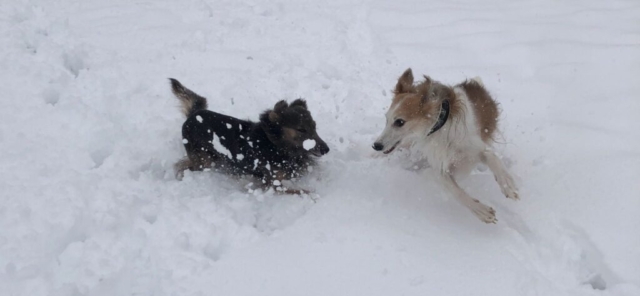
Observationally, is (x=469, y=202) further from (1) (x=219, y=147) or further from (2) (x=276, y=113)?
(1) (x=219, y=147)

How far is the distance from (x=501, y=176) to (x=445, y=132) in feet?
1.78

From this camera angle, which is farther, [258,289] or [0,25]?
[0,25]

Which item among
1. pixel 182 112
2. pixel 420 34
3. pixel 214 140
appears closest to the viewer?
pixel 214 140

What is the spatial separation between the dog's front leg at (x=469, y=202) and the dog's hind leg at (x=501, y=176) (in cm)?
23

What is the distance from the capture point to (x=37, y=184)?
152 inches

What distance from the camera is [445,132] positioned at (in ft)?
11.6

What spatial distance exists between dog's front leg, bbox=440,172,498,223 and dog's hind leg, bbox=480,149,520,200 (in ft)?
0.76

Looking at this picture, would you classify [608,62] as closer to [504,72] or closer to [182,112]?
[504,72]

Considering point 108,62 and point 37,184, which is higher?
point 108,62

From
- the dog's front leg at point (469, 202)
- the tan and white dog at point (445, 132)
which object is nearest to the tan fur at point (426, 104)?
the tan and white dog at point (445, 132)

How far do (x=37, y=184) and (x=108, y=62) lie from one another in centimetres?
223

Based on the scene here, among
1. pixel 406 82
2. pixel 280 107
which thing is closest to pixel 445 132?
pixel 406 82

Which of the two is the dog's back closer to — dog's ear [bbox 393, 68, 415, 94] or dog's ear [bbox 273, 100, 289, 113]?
dog's ear [bbox 393, 68, 415, 94]

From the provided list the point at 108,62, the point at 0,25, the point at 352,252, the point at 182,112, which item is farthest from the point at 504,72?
the point at 0,25
